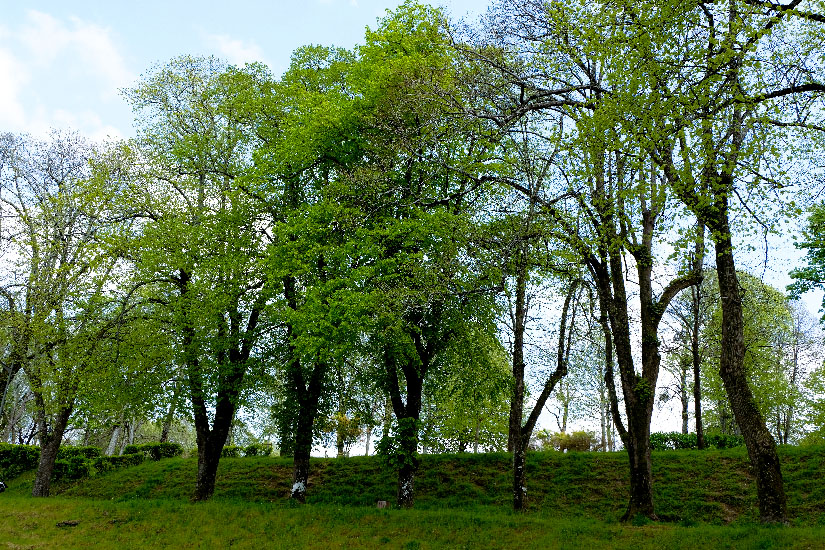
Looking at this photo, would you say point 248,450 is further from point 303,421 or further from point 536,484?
point 536,484

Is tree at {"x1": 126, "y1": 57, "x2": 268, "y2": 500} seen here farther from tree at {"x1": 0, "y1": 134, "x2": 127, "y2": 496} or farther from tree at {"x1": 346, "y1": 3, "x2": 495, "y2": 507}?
tree at {"x1": 346, "y1": 3, "x2": 495, "y2": 507}

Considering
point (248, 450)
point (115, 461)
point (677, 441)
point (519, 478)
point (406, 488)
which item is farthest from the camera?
point (248, 450)

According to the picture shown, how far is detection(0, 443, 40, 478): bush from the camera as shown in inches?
1207

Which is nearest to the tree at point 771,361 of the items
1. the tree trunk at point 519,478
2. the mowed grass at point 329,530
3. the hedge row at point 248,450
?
the tree trunk at point 519,478

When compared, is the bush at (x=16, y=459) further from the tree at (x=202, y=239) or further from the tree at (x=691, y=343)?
the tree at (x=691, y=343)

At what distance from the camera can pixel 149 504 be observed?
61.2ft

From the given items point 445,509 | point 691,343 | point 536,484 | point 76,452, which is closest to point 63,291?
point 76,452

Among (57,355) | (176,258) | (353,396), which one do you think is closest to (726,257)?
(353,396)

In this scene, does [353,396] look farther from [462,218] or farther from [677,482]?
[677,482]

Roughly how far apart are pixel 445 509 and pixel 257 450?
735 inches

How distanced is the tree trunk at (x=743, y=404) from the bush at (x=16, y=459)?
110 ft

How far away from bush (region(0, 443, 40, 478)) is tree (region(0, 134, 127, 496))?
8.46 metres

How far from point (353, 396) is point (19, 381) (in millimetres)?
31536

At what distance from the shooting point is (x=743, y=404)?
11.9 m
